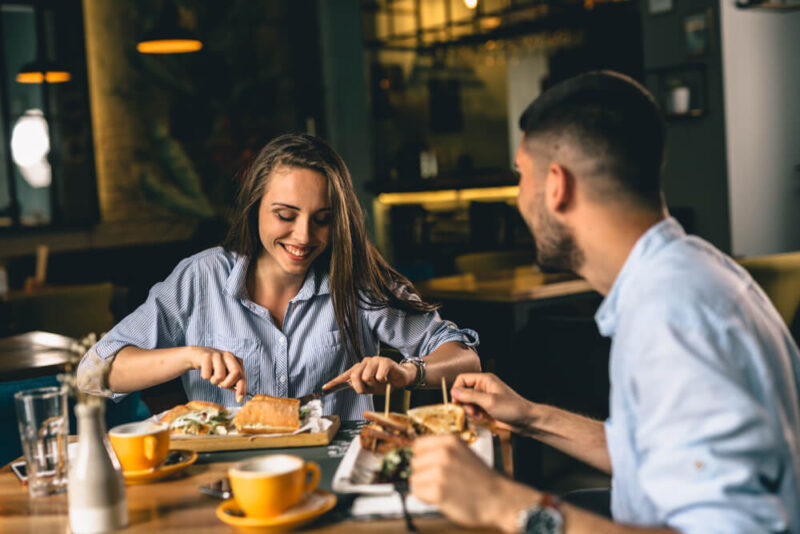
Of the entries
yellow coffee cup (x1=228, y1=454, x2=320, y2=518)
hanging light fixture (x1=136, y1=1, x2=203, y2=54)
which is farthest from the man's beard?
hanging light fixture (x1=136, y1=1, x2=203, y2=54)

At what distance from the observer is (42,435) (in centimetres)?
144

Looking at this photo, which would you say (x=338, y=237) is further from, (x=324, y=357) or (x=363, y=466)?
(x=363, y=466)

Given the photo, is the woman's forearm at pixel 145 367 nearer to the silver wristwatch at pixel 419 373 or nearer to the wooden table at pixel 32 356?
the silver wristwatch at pixel 419 373

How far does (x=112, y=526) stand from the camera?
47.9 inches

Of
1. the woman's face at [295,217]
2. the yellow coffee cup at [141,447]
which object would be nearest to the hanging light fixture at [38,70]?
the woman's face at [295,217]

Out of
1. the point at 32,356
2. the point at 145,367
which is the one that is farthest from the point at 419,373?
the point at 32,356

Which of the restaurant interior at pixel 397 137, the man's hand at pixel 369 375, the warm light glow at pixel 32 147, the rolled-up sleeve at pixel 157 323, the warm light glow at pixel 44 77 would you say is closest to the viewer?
the man's hand at pixel 369 375

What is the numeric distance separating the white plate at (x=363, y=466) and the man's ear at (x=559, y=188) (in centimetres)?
43

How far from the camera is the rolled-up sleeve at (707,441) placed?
95 cm

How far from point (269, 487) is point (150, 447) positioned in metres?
0.37

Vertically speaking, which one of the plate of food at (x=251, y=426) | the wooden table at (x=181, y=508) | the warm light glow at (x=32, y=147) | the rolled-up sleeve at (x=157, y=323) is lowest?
the wooden table at (x=181, y=508)

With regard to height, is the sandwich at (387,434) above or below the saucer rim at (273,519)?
above

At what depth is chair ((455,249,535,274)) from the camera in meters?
6.02

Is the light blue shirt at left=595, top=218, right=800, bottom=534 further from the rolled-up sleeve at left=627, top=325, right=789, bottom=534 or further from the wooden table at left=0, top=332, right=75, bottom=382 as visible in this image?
the wooden table at left=0, top=332, right=75, bottom=382
